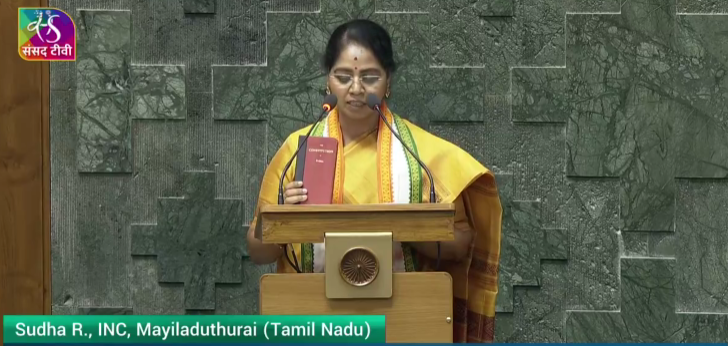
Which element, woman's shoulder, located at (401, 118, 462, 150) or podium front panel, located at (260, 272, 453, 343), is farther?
woman's shoulder, located at (401, 118, 462, 150)

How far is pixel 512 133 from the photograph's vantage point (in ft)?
16.3

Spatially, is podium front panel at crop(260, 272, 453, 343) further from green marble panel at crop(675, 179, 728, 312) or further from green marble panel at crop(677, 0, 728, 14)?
green marble panel at crop(677, 0, 728, 14)

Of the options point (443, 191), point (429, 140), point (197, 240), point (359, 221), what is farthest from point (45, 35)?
point (359, 221)

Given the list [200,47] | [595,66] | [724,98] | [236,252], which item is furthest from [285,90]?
[724,98]

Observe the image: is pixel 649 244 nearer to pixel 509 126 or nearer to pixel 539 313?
pixel 539 313

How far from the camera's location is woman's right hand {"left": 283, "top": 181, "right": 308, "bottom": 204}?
3.44 meters

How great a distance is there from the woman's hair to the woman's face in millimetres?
19

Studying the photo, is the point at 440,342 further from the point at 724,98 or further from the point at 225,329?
the point at 724,98

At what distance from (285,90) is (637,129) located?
1.46m

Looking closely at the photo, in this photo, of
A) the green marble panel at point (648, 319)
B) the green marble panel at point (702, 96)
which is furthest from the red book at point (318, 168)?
the green marble panel at point (702, 96)

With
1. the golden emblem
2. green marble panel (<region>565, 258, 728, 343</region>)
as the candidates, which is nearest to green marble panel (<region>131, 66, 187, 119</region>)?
green marble panel (<region>565, 258, 728, 343</region>)

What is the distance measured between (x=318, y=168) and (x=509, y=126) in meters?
1.65

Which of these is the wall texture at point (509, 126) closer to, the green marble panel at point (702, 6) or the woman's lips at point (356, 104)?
the green marble panel at point (702, 6)

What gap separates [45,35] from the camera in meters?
5.02
